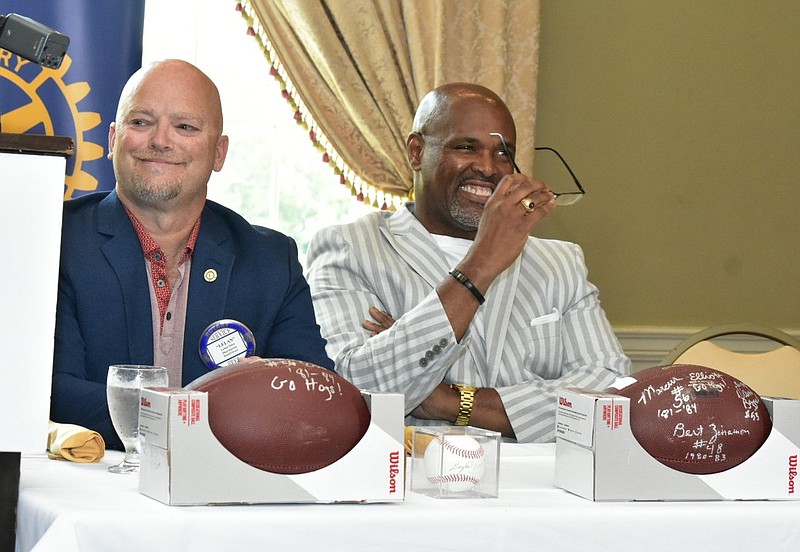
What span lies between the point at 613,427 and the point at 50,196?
2.24 ft

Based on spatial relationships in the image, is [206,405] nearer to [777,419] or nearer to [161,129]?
[777,419]

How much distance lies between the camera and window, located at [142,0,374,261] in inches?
138

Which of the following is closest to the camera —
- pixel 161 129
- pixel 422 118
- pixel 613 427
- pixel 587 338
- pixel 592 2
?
pixel 613 427

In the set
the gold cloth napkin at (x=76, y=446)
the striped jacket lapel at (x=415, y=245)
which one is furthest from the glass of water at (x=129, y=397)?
the striped jacket lapel at (x=415, y=245)

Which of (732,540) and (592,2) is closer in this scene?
(732,540)

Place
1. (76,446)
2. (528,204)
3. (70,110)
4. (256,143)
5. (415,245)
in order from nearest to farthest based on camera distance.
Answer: (76,446) < (528,204) < (415,245) < (70,110) < (256,143)

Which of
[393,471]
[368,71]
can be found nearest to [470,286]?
[393,471]

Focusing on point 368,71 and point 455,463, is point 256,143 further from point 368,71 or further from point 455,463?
point 455,463

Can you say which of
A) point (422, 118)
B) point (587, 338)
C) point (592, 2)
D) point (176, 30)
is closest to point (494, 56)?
point (592, 2)

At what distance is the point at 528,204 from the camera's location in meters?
2.48

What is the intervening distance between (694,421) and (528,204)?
127cm

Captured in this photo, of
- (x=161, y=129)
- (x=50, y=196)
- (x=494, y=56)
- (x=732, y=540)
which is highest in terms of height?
(x=494, y=56)

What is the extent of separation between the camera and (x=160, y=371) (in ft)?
4.28

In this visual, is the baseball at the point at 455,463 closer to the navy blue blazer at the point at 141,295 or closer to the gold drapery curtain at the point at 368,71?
the navy blue blazer at the point at 141,295
